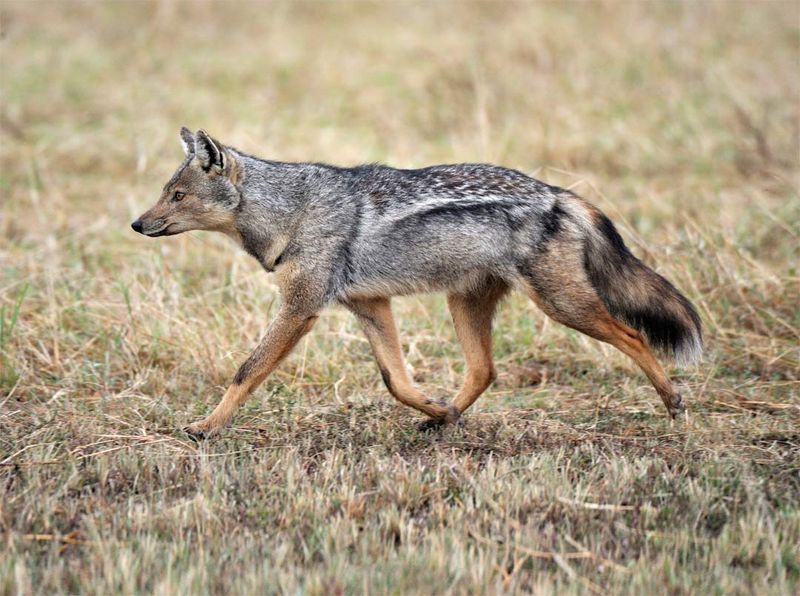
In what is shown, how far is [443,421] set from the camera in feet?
21.0

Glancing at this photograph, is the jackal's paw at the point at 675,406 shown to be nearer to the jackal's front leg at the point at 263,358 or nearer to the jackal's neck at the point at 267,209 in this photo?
the jackal's front leg at the point at 263,358

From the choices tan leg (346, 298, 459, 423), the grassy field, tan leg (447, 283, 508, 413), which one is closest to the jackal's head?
tan leg (346, 298, 459, 423)

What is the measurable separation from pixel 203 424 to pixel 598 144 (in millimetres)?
7535

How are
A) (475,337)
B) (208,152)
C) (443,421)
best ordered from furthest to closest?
(475,337)
(443,421)
(208,152)

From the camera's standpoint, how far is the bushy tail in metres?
6.29

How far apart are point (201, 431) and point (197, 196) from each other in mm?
1318

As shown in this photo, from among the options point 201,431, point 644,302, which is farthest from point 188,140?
point 644,302

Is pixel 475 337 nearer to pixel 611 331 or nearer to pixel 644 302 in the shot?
pixel 611 331

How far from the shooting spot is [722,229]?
8.62 meters

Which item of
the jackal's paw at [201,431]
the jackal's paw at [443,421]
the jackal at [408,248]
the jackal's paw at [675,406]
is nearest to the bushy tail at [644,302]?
the jackal at [408,248]

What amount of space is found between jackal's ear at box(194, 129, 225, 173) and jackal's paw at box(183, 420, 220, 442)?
4.66 feet

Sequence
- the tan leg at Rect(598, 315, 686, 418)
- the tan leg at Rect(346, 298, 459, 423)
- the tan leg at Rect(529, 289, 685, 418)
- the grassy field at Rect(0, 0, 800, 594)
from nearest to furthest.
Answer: the grassy field at Rect(0, 0, 800, 594), the tan leg at Rect(529, 289, 685, 418), the tan leg at Rect(598, 315, 686, 418), the tan leg at Rect(346, 298, 459, 423)

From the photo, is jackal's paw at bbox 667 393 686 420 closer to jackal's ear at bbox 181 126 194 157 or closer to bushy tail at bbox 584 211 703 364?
bushy tail at bbox 584 211 703 364

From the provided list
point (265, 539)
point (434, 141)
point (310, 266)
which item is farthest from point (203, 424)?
point (434, 141)
